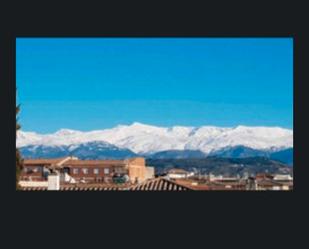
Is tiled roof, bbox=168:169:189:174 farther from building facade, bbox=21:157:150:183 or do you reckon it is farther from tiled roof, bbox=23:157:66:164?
tiled roof, bbox=23:157:66:164

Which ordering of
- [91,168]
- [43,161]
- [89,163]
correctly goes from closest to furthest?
1. [43,161]
2. [91,168]
3. [89,163]

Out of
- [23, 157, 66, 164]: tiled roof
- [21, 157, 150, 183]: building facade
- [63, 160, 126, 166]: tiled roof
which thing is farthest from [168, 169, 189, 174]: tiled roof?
[23, 157, 66, 164]: tiled roof

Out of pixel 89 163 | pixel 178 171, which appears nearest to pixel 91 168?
pixel 89 163

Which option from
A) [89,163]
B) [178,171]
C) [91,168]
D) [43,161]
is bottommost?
[178,171]

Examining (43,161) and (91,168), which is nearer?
(43,161)

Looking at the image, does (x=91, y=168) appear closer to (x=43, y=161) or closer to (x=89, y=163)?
(x=89, y=163)

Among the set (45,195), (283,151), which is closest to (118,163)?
(283,151)

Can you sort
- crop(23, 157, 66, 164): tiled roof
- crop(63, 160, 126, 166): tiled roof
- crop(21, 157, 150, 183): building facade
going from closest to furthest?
1. crop(21, 157, 150, 183): building facade
2. crop(23, 157, 66, 164): tiled roof
3. crop(63, 160, 126, 166): tiled roof

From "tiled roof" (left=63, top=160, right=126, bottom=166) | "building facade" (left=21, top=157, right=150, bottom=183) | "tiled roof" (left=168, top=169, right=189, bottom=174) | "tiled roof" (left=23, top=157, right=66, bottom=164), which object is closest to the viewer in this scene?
"tiled roof" (left=168, top=169, right=189, bottom=174)

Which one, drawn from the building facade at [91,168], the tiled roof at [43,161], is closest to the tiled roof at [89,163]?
the building facade at [91,168]

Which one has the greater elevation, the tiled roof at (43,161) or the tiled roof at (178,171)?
the tiled roof at (43,161)

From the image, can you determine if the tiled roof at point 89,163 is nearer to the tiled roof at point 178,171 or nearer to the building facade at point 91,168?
the building facade at point 91,168

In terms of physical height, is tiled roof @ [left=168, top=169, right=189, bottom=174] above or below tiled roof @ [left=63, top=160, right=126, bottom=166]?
below

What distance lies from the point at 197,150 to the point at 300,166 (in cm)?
6608
